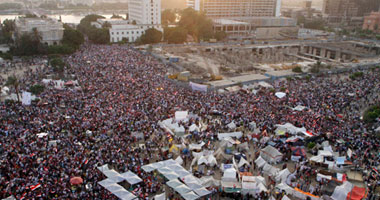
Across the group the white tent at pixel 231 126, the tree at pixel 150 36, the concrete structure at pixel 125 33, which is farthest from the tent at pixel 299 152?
the concrete structure at pixel 125 33

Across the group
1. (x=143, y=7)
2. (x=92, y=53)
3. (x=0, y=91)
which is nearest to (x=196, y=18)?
(x=143, y=7)

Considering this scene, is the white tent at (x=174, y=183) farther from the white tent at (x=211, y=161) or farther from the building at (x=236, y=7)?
the building at (x=236, y=7)

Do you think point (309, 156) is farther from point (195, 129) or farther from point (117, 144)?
point (117, 144)

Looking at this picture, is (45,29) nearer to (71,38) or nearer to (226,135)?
(71,38)

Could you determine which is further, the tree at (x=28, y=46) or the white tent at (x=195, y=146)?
the tree at (x=28, y=46)

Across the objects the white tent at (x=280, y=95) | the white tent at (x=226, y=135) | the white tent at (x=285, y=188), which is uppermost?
the white tent at (x=280, y=95)

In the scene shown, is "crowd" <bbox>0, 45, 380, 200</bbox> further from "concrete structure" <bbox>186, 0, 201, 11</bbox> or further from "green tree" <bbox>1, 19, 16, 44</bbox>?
"concrete structure" <bbox>186, 0, 201, 11</bbox>
